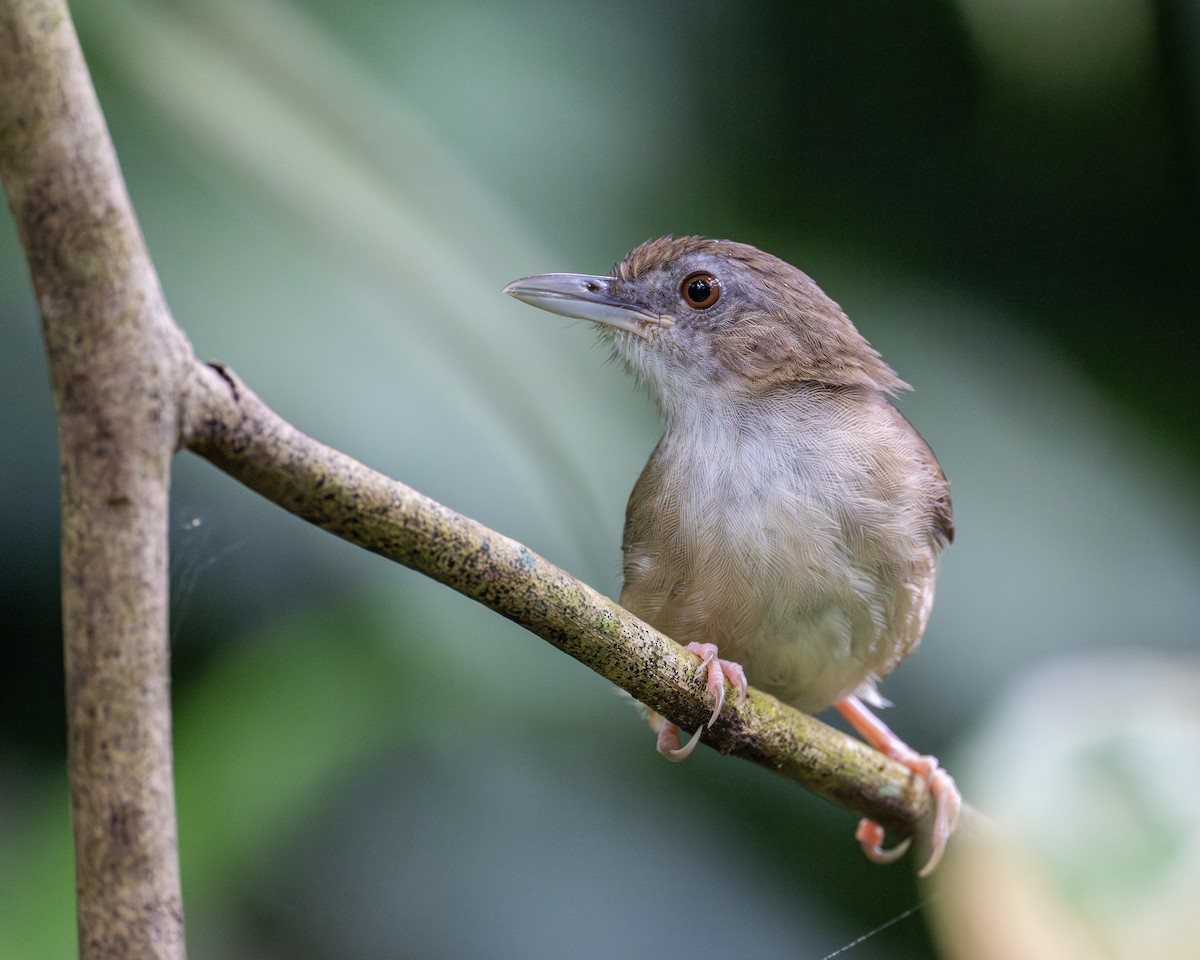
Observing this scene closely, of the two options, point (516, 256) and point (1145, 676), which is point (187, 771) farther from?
point (1145, 676)

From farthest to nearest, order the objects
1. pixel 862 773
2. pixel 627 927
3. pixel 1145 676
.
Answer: pixel 627 927 < pixel 1145 676 < pixel 862 773

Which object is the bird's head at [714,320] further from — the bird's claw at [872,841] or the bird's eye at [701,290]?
the bird's claw at [872,841]

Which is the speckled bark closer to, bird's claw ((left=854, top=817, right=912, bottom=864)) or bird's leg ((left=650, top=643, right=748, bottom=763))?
bird's leg ((left=650, top=643, right=748, bottom=763))

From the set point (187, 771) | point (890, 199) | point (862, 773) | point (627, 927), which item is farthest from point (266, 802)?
point (890, 199)

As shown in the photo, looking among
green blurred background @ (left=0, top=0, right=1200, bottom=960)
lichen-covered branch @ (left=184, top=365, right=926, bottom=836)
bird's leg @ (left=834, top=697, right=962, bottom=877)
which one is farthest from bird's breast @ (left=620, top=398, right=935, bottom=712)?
bird's leg @ (left=834, top=697, right=962, bottom=877)

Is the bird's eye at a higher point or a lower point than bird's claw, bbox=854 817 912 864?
higher

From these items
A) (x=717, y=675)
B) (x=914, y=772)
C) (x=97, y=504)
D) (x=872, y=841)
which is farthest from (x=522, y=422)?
(x=97, y=504)
